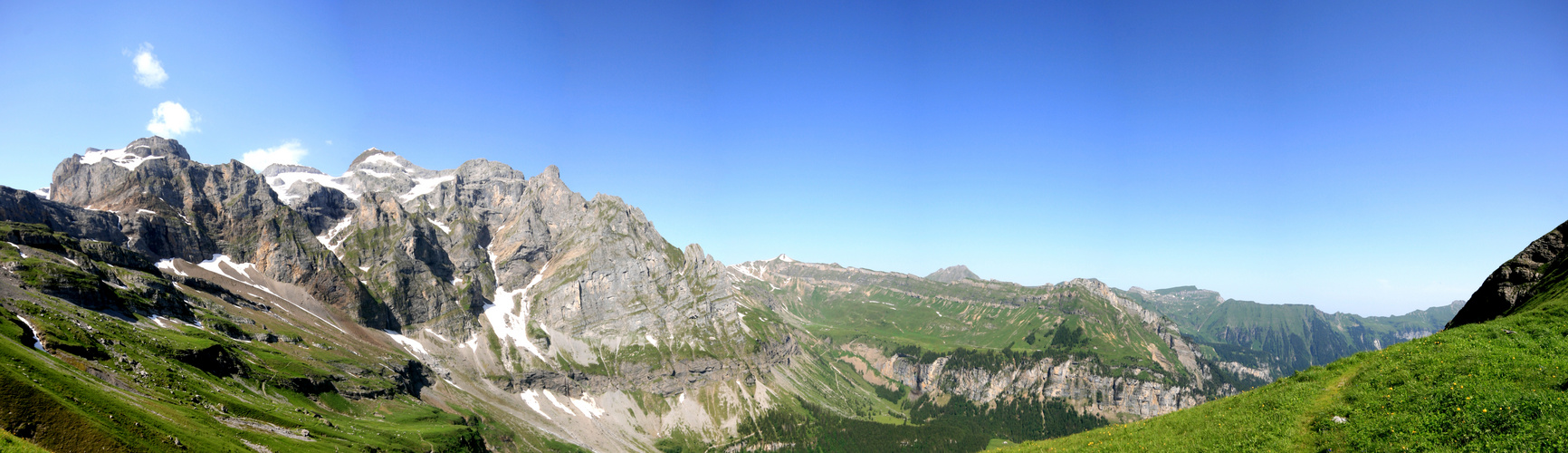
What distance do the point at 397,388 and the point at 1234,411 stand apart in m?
235

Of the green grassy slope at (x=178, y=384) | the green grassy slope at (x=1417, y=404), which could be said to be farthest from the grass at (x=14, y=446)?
the green grassy slope at (x=1417, y=404)

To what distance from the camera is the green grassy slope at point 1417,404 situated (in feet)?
80.5

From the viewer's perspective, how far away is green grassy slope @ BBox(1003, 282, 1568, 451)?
966 inches

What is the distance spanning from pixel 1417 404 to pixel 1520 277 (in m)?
23.9

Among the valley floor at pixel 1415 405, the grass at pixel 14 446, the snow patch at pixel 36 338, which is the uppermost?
the snow patch at pixel 36 338

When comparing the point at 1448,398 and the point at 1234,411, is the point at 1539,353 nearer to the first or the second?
the point at 1448,398

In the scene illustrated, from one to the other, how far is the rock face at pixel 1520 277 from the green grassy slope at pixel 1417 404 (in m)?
3.49

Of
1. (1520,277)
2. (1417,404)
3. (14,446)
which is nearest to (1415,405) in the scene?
(1417,404)

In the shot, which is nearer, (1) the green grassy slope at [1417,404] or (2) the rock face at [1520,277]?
(1) the green grassy slope at [1417,404]

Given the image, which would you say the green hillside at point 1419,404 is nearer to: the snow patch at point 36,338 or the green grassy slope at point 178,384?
the green grassy slope at point 178,384

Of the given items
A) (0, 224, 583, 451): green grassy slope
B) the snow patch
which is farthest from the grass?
the snow patch

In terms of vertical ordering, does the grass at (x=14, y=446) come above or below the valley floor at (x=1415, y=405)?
A: below

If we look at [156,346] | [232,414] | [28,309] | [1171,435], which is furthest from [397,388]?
[1171,435]

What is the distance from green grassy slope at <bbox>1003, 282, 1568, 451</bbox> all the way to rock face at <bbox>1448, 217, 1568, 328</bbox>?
3.49 metres
